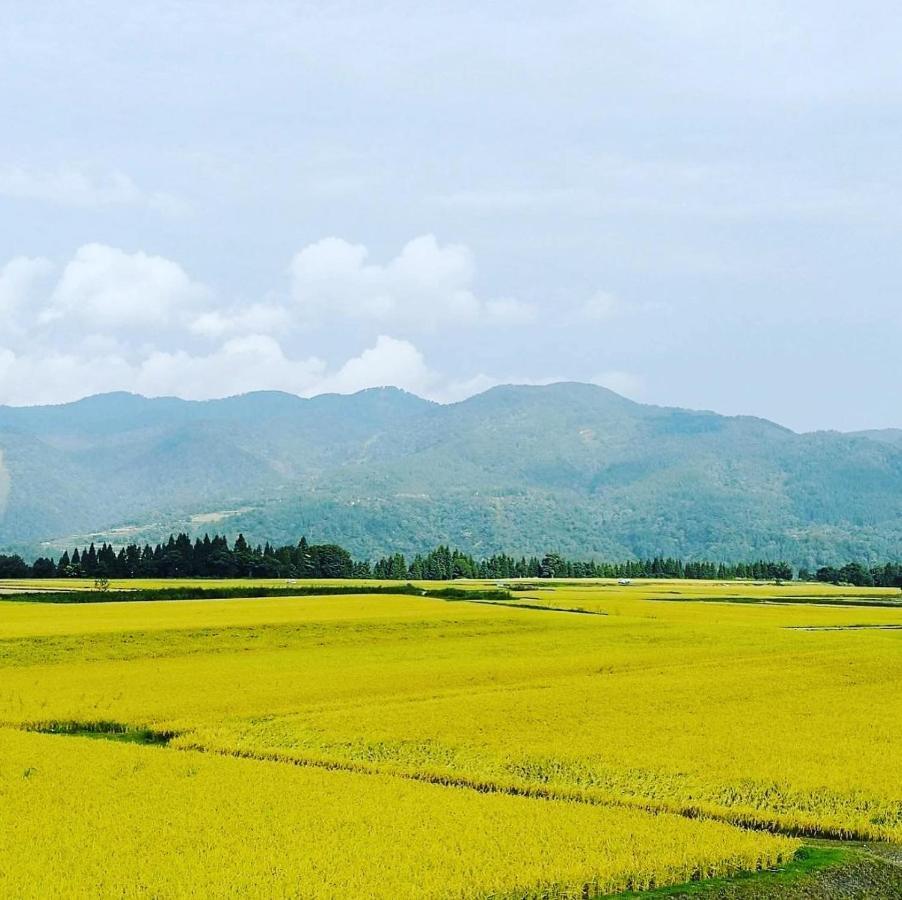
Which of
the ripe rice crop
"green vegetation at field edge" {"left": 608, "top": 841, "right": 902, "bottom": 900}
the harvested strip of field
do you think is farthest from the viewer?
the harvested strip of field

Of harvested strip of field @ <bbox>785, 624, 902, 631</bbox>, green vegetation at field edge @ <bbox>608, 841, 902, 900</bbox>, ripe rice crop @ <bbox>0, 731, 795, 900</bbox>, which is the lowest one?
harvested strip of field @ <bbox>785, 624, 902, 631</bbox>

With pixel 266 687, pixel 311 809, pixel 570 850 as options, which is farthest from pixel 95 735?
pixel 570 850

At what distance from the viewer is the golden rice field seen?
15781mm

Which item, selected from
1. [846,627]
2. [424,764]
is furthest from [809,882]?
[846,627]

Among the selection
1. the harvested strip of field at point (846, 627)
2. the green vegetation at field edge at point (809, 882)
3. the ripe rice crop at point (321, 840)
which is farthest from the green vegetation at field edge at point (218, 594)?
the green vegetation at field edge at point (809, 882)

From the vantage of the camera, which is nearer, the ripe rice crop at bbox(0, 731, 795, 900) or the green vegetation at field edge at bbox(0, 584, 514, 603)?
the ripe rice crop at bbox(0, 731, 795, 900)

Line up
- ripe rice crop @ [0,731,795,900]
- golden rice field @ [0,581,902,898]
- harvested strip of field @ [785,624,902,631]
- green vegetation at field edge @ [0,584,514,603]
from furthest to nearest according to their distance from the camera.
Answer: green vegetation at field edge @ [0,584,514,603], harvested strip of field @ [785,624,902,631], golden rice field @ [0,581,902,898], ripe rice crop @ [0,731,795,900]

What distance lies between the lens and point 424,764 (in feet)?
79.1

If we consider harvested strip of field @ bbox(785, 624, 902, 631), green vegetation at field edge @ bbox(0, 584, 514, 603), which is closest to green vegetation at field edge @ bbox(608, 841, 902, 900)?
harvested strip of field @ bbox(785, 624, 902, 631)

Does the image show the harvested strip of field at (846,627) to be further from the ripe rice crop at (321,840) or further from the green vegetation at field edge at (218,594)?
the ripe rice crop at (321,840)

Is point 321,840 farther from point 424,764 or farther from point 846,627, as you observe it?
point 846,627

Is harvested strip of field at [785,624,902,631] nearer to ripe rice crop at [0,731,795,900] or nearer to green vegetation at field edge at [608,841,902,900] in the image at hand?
ripe rice crop at [0,731,795,900]

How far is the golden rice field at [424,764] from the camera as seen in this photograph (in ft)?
51.8

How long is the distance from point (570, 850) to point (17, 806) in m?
10.4
